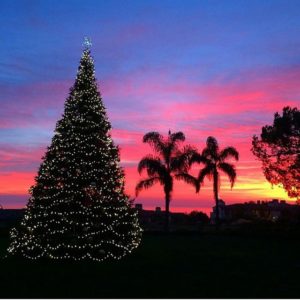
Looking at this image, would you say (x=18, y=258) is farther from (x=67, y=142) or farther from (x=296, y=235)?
(x=296, y=235)

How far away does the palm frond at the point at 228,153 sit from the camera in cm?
4734

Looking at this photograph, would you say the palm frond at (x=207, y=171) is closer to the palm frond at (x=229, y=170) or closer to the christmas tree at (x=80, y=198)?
the palm frond at (x=229, y=170)

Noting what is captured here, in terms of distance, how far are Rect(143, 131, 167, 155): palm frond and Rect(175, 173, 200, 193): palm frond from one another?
8.34 feet

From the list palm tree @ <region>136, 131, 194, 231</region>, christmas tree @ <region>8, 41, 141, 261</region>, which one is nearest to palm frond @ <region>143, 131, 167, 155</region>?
palm tree @ <region>136, 131, 194, 231</region>

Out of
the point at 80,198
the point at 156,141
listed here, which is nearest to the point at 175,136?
the point at 156,141

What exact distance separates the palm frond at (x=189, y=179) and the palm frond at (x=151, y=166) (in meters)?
1.70

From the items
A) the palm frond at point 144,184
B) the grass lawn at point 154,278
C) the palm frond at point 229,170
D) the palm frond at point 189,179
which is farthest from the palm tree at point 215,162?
the grass lawn at point 154,278

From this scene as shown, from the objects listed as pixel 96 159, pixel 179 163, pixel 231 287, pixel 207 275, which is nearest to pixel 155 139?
pixel 179 163

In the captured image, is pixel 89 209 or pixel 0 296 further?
pixel 89 209

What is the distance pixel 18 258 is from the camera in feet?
68.4

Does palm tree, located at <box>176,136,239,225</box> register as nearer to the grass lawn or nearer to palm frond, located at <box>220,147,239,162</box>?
palm frond, located at <box>220,147,239,162</box>

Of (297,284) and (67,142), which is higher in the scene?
(67,142)

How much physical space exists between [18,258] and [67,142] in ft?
17.7

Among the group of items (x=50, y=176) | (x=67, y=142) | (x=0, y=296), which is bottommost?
(x=0, y=296)
